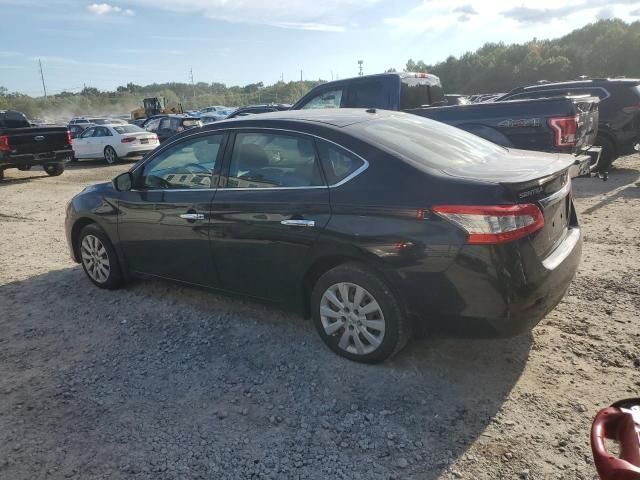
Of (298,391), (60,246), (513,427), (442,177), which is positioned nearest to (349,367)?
(298,391)

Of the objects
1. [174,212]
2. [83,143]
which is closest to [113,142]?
[83,143]

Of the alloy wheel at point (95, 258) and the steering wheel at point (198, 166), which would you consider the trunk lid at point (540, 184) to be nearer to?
the steering wheel at point (198, 166)

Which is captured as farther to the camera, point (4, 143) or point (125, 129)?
point (125, 129)

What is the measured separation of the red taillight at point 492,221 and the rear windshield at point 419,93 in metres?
5.70

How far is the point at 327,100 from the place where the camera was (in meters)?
8.66

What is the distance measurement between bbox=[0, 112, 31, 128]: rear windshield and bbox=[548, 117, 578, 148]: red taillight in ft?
52.2

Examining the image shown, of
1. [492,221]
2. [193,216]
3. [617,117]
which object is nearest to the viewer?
[492,221]

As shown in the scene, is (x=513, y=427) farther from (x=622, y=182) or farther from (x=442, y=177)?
(x=622, y=182)

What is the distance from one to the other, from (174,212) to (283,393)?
187cm

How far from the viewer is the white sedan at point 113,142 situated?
57.7 ft

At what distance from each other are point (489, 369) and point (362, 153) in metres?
1.68

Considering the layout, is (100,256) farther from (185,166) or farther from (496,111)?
(496,111)

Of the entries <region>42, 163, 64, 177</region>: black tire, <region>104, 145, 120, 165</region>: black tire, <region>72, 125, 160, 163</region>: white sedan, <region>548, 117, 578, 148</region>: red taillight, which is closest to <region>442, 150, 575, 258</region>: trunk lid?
<region>548, 117, 578, 148</region>: red taillight

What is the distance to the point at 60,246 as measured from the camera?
23.2 ft
